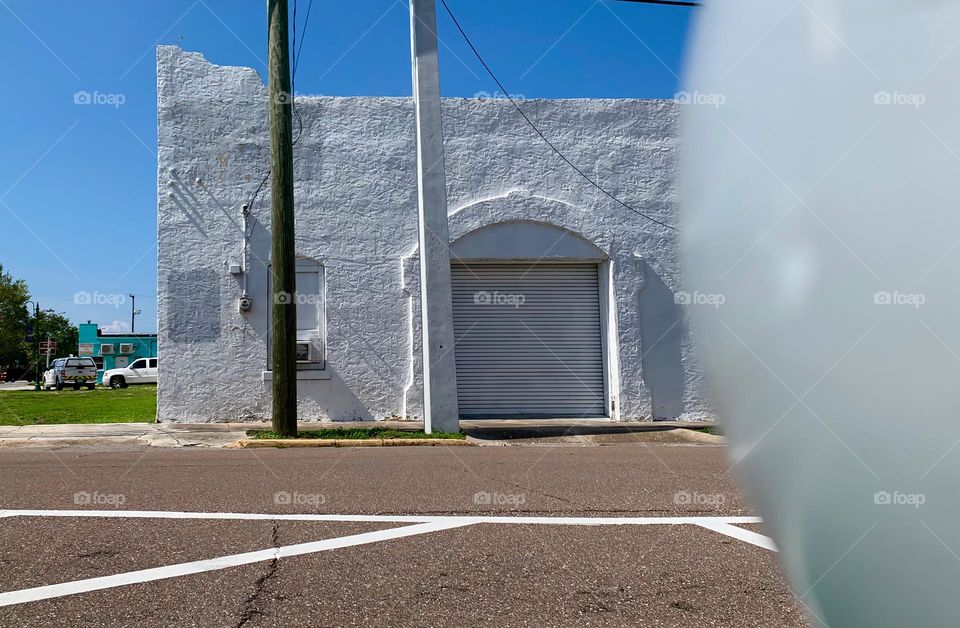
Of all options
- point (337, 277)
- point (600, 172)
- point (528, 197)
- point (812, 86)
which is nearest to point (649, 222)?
point (600, 172)

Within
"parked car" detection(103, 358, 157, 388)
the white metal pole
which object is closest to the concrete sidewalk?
the white metal pole

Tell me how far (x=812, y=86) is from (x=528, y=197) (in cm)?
1227

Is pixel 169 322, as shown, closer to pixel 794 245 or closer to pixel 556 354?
pixel 556 354

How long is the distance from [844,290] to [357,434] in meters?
10.0

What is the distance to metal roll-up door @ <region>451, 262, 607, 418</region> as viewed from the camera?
45.8ft

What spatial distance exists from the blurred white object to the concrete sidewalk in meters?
9.06

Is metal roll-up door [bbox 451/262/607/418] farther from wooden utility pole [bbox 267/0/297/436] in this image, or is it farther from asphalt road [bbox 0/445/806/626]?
asphalt road [bbox 0/445/806/626]

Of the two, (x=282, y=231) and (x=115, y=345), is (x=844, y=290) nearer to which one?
(x=282, y=231)

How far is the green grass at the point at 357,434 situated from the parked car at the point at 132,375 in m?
29.8

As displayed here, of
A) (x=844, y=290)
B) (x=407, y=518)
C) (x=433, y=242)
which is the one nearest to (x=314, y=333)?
(x=433, y=242)

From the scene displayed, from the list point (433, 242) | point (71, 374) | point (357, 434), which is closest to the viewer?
point (357, 434)

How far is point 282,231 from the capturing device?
36.0 ft

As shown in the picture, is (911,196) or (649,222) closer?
(911,196)

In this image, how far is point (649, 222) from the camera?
563 inches
